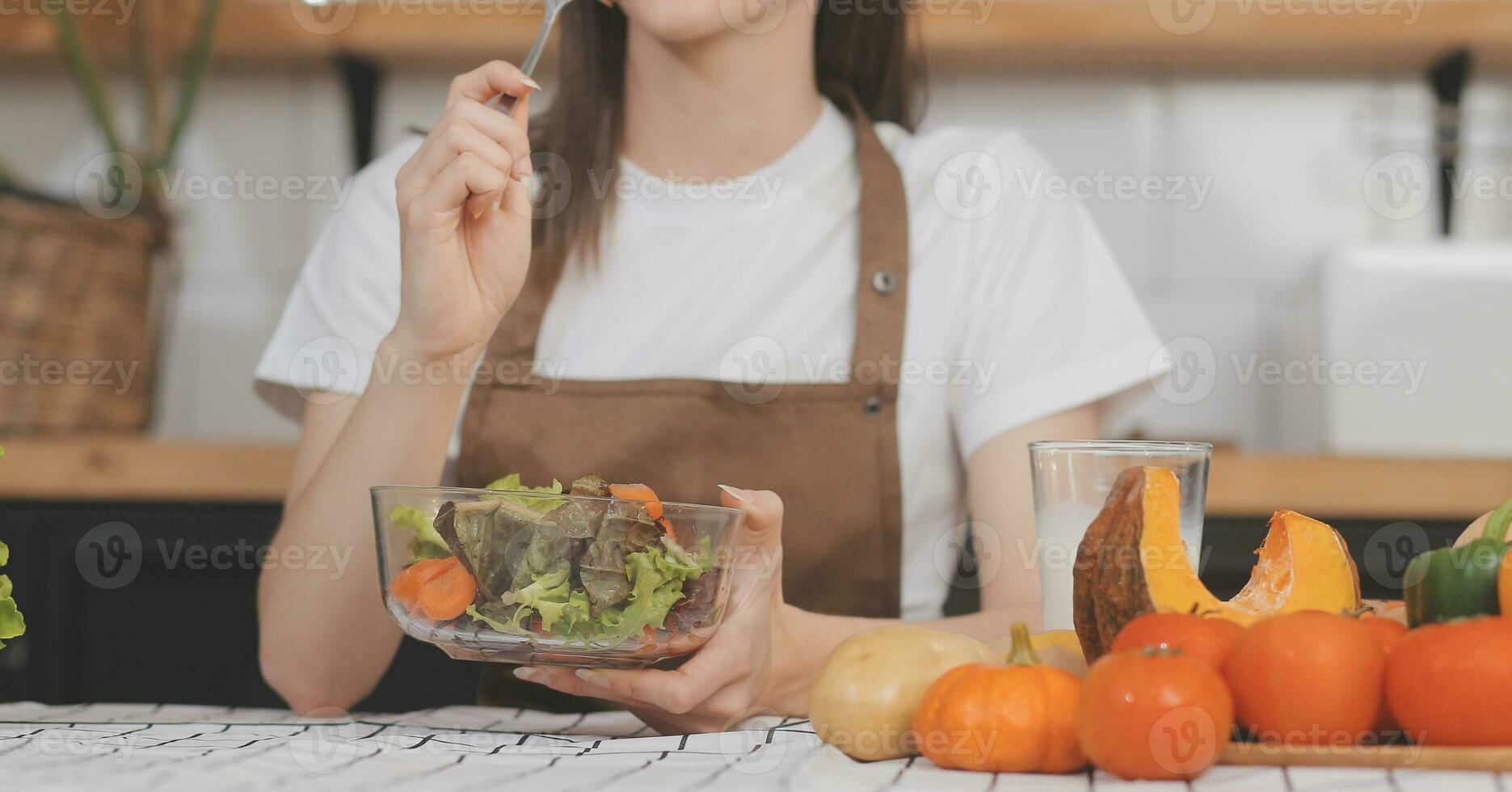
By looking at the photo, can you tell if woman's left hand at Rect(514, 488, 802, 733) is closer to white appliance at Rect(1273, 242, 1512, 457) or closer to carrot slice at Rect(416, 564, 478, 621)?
carrot slice at Rect(416, 564, 478, 621)

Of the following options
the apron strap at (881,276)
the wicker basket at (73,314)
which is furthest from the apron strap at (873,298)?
the wicker basket at (73,314)

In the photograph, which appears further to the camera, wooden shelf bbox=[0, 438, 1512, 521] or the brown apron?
wooden shelf bbox=[0, 438, 1512, 521]

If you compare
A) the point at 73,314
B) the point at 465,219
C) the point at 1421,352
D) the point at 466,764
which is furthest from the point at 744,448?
the point at 1421,352

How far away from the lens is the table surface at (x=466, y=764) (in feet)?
1.48

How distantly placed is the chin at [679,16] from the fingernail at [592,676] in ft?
1.74

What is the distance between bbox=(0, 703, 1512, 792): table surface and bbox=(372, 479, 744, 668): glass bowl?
0.15ft

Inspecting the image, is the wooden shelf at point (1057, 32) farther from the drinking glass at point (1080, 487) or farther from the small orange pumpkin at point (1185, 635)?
the small orange pumpkin at point (1185, 635)

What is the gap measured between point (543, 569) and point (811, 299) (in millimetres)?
595

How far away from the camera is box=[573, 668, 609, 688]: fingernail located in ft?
2.10

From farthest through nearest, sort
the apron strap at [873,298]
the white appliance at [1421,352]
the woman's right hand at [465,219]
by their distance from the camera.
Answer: the white appliance at [1421,352]
the apron strap at [873,298]
the woman's right hand at [465,219]

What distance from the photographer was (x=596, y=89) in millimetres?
1156

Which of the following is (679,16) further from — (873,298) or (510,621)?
(510,621)

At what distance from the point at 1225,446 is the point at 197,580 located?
1.27m

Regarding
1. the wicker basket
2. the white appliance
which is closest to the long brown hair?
the wicker basket
